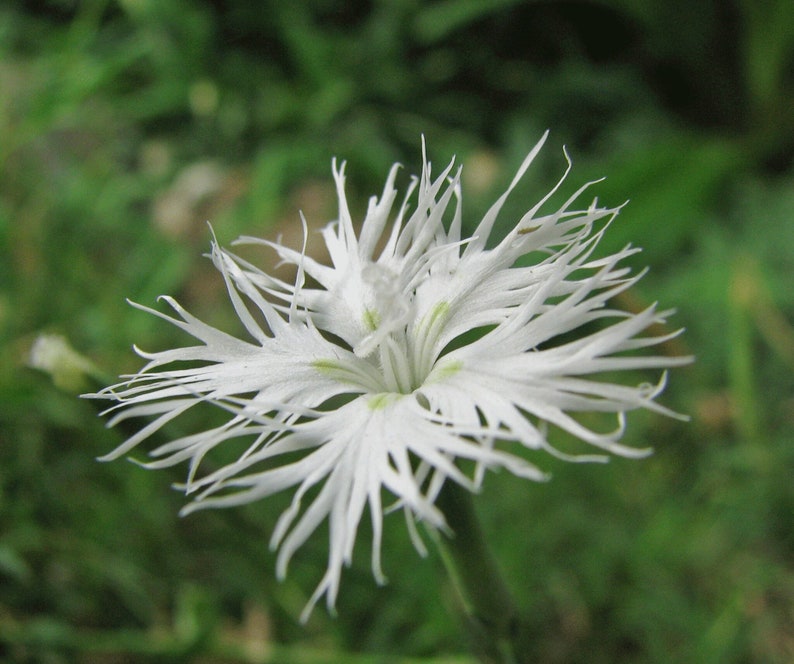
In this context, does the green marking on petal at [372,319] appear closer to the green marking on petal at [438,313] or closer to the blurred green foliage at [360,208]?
the green marking on petal at [438,313]

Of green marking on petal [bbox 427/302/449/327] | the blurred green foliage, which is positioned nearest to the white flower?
green marking on petal [bbox 427/302/449/327]

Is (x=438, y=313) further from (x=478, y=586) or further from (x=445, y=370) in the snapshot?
(x=478, y=586)

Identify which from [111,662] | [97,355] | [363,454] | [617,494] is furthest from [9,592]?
[617,494]

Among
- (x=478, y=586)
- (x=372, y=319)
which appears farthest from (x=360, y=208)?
(x=478, y=586)

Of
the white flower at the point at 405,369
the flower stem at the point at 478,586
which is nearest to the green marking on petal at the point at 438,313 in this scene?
the white flower at the point at 405,369

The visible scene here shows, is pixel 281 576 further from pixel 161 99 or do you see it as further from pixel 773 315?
pixel 161 99
